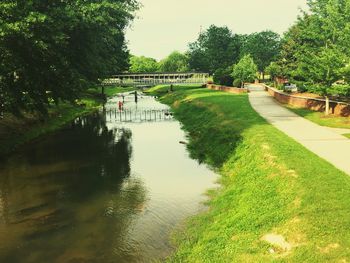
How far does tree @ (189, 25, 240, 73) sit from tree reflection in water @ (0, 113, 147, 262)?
3575 inches

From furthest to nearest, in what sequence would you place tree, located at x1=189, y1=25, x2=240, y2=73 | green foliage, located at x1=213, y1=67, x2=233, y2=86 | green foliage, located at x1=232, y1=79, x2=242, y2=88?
1. tree, located at x1=189, y1=25, x2=240, y2=73
2. green foliage, located at x1=213, y1=67, x2=233, y2=86
3. green foliage, located at x1=232, y1=79, x2=242, y2=88

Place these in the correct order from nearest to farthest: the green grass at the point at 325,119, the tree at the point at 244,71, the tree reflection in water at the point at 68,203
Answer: the tree reflection in water at the point at 68,203, the green grass at the point at 325,119, the tree at the point at 244,71

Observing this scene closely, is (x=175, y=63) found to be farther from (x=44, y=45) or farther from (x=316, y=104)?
(x=44, y=45)

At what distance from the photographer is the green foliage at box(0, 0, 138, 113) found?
22.9m

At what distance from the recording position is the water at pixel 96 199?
Answer: 44.0ft

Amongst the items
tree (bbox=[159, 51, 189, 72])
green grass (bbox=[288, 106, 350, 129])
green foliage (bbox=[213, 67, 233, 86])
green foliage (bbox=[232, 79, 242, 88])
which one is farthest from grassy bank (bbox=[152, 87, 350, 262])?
tree (bbox=[159, 51, 189, 72])

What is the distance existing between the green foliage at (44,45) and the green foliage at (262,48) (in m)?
101

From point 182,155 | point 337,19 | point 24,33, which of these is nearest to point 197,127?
point 182,155

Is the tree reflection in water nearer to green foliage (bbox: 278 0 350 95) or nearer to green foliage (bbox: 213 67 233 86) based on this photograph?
green foliage (bbox: 278 0 350 95)

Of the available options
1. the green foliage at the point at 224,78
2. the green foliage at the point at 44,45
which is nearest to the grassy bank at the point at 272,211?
the green foliage at the point at 44,45

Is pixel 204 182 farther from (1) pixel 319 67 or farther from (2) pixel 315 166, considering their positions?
(1) pixel 319 67

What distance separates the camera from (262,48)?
12962cm

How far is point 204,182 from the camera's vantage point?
20.7 meters

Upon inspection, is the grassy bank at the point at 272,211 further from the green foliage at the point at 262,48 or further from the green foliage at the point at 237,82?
the green foliage at the point at 262,48
